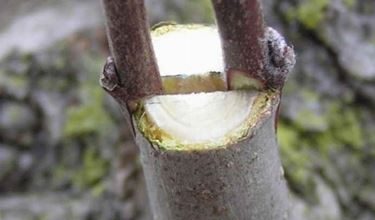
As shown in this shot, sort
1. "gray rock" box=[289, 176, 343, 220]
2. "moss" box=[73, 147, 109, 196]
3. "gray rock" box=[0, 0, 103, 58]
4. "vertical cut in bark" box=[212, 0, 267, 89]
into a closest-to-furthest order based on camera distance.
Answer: "vertical cut in bark" box=[212, 0, 267, 89] → "gray rock" box=[289, 176, 343, 220] → "moss" box=[73, 147, 109, 196] → "gray rock" box=[0, 0, 103, 58]

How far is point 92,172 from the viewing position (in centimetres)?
129

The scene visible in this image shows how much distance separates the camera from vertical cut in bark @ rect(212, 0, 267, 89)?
15.3 inches

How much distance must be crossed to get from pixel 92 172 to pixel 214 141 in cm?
86

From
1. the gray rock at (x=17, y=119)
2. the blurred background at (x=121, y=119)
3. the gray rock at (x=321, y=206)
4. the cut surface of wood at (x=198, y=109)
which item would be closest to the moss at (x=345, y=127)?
the blurred background at (x=121, y=119)

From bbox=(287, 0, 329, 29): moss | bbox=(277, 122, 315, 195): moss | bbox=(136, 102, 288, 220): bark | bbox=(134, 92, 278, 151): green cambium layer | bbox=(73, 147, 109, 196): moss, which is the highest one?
bbox=(287, 0, 329, 29): moss

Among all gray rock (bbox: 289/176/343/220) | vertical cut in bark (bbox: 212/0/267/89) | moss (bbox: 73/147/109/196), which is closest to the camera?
vertical cut in bark (bbox: 212/0/267/89)

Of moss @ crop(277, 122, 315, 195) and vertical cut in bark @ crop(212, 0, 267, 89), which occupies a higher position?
vertical cut in bark @ crop(212, 0, 267, 89)

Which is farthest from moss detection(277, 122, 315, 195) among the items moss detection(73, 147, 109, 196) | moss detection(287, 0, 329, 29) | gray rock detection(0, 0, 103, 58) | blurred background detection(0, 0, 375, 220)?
gray rock detection(0, 0, 103, 58)

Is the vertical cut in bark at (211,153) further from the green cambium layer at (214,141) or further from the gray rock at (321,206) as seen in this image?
the gray rock at (321,206)

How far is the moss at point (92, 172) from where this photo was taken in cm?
127

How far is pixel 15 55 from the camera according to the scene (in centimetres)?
137

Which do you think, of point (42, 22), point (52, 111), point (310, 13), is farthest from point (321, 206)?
point (42, 22)

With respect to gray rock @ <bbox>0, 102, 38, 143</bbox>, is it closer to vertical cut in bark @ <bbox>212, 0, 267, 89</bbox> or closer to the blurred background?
the blurred background

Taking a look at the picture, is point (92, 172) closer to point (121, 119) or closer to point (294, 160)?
point (121, 119)
